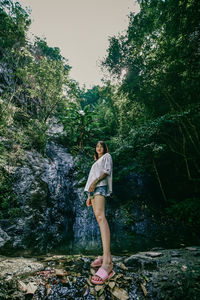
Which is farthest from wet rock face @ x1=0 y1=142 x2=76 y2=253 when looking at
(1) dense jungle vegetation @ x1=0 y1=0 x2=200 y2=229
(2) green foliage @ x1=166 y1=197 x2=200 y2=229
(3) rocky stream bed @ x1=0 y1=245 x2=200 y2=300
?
(2) green foliage @ x1=166 y1=197 x2=200 y2=229

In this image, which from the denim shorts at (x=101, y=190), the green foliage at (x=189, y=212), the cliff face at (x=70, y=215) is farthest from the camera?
the green foliage at (x=189, y=212)

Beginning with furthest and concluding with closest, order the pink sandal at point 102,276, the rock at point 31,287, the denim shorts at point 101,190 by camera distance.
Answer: the denim shorts at point 101,190 → the pink sandal at point 102,276 → the rock at point 31,287

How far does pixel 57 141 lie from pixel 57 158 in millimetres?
2661

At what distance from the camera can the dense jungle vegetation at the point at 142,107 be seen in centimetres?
618

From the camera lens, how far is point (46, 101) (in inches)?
382

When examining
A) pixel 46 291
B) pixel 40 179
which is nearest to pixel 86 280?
pixel 46 291

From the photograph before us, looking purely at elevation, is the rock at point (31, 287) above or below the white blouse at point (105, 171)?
below

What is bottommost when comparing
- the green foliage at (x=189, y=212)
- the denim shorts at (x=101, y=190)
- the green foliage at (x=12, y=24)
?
the green foliage at (x=189, y=212)

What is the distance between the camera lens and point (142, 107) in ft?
35.4

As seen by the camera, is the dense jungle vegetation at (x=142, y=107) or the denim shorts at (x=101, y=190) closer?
the denim shorts at (x=101, y=190)

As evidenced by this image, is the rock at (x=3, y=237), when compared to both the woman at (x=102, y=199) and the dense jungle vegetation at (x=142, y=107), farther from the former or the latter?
the woman at (x=102, y=199)

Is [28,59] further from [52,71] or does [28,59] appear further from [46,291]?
[46,291]

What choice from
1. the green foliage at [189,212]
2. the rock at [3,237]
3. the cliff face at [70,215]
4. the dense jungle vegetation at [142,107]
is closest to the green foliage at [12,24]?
the dense jungle vegetation at [142,107]

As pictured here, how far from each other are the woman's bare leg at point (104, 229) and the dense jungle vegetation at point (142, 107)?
3.54 m
